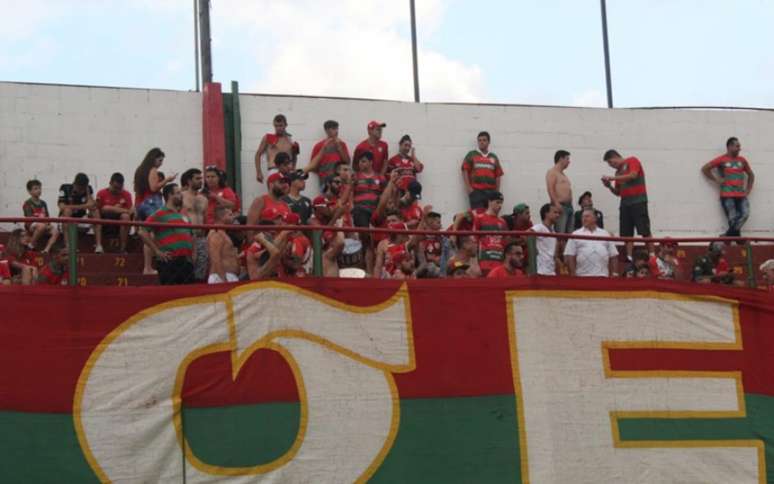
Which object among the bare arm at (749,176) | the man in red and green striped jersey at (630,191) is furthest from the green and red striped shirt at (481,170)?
the bare arm at (749,176)

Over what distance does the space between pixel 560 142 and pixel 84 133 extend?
759 centimetres

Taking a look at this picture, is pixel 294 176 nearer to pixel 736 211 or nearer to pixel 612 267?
pixel 612 267

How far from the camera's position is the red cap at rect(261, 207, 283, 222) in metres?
16.2

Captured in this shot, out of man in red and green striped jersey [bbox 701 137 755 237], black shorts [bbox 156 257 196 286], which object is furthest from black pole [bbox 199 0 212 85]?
black shorts [bbox 156 257 196 286]

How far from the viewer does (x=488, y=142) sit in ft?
74.0

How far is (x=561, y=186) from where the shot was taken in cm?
2148

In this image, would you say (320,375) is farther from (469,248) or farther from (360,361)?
(469,248)

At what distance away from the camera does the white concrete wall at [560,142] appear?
879 inches

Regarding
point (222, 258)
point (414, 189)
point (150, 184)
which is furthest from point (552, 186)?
point (222, 258)

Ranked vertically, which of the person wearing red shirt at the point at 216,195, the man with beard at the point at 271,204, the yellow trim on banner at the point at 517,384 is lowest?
the yellow trim on banner at the point at 517,384

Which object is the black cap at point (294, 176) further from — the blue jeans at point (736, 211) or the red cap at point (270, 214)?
the blue jeans at point (736, 211)

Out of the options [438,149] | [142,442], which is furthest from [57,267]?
[438,149]

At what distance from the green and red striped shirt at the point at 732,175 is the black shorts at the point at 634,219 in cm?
287

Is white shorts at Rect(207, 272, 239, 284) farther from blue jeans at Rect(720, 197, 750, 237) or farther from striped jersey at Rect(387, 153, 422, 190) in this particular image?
blue jeans at Rect(720, 197, 750, 237)
